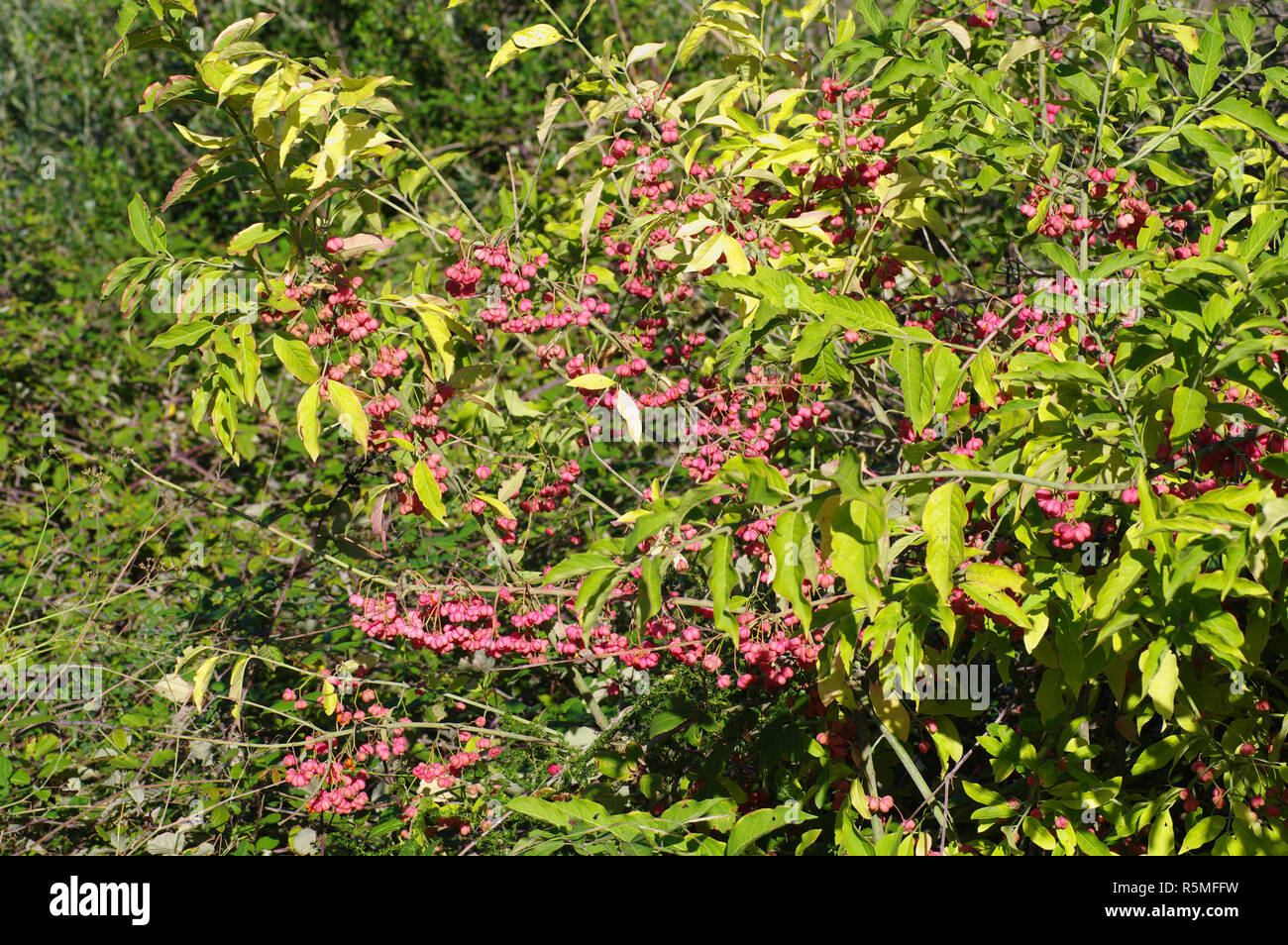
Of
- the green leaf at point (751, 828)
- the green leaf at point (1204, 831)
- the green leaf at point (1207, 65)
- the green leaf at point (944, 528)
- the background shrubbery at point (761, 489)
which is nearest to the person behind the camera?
the green leaf at point (944, 528)

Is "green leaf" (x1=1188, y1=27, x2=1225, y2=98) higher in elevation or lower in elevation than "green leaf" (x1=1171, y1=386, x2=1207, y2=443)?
higher

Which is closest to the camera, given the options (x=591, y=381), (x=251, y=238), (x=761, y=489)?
(x=761, y=489)

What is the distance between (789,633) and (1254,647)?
964 millimetres

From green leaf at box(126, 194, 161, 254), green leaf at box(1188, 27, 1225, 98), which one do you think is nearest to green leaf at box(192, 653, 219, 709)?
green leaf at box(126, 194, 161, 254)

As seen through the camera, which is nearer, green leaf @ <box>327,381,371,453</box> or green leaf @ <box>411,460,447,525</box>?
green leaf @ <box>327,381,371,453</box>

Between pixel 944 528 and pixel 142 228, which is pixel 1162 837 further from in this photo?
pixel 142 228

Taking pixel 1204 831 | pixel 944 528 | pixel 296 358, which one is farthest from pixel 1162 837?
pixel 296 358

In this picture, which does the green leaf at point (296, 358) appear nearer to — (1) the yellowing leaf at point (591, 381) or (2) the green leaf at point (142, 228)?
(2) the green leaf at point (142, 228)

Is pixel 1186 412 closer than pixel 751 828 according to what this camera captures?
Yes

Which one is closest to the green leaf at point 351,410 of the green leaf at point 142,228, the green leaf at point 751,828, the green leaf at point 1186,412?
the green leaf at point 142,228

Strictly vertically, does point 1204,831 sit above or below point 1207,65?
below

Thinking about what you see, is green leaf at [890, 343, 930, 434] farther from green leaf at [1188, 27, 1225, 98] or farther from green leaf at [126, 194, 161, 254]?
green leaf at [126, 194, 161, 254]
